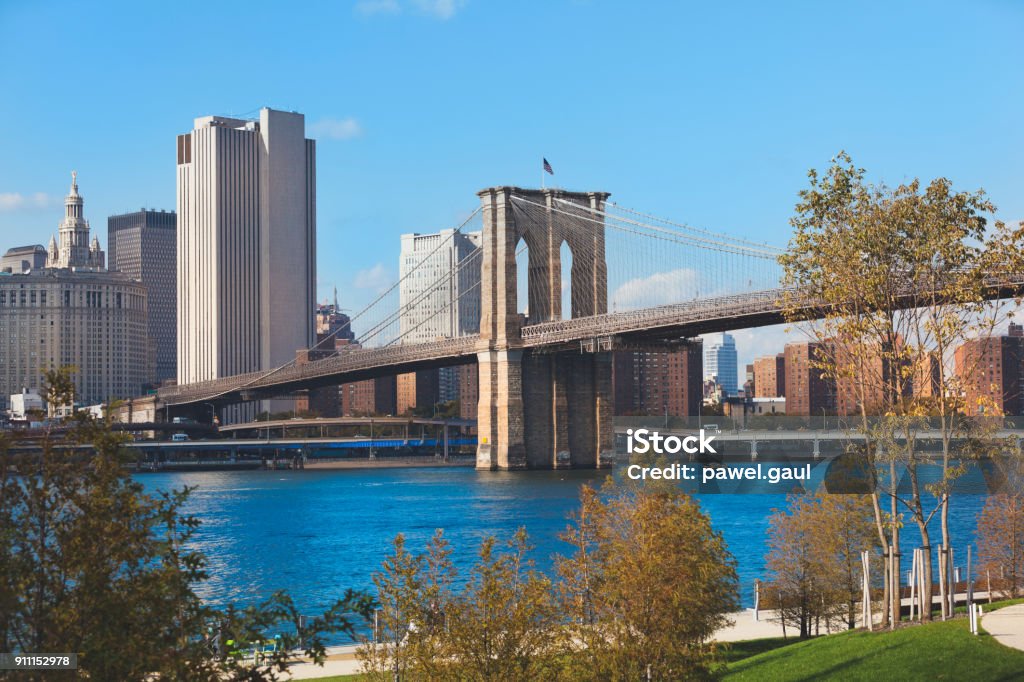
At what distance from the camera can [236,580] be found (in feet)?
133

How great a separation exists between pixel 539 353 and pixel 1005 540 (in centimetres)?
6143

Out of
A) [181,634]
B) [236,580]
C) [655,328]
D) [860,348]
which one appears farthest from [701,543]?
[655,328]

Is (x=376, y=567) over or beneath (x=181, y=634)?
beneath

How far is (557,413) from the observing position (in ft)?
301

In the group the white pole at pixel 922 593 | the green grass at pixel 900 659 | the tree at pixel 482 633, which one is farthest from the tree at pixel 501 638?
the white pole at pixel 922 593

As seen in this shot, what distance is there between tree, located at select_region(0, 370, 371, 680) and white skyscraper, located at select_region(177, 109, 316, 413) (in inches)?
6694

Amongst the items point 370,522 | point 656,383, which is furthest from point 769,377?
point 370,522

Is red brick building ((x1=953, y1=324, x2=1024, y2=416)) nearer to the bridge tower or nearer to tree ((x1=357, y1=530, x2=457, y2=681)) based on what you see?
tree ((x1=357, y1=530, x2=457, y2=681))

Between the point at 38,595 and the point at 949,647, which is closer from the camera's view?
the point at 38,595

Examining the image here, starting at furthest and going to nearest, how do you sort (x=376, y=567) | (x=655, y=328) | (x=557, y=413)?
(x=557, y=413) → (x=655, y=328) → (x=376, y=567)

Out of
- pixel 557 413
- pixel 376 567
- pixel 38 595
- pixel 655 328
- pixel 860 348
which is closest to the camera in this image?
pixel 38 595

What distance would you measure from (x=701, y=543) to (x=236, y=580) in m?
23.4

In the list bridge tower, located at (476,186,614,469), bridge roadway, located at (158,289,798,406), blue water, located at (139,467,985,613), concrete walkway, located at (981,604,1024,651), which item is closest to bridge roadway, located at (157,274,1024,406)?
bridge roadway, located at (158,289,798,406)

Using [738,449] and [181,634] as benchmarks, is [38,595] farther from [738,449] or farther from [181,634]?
[738,449]
